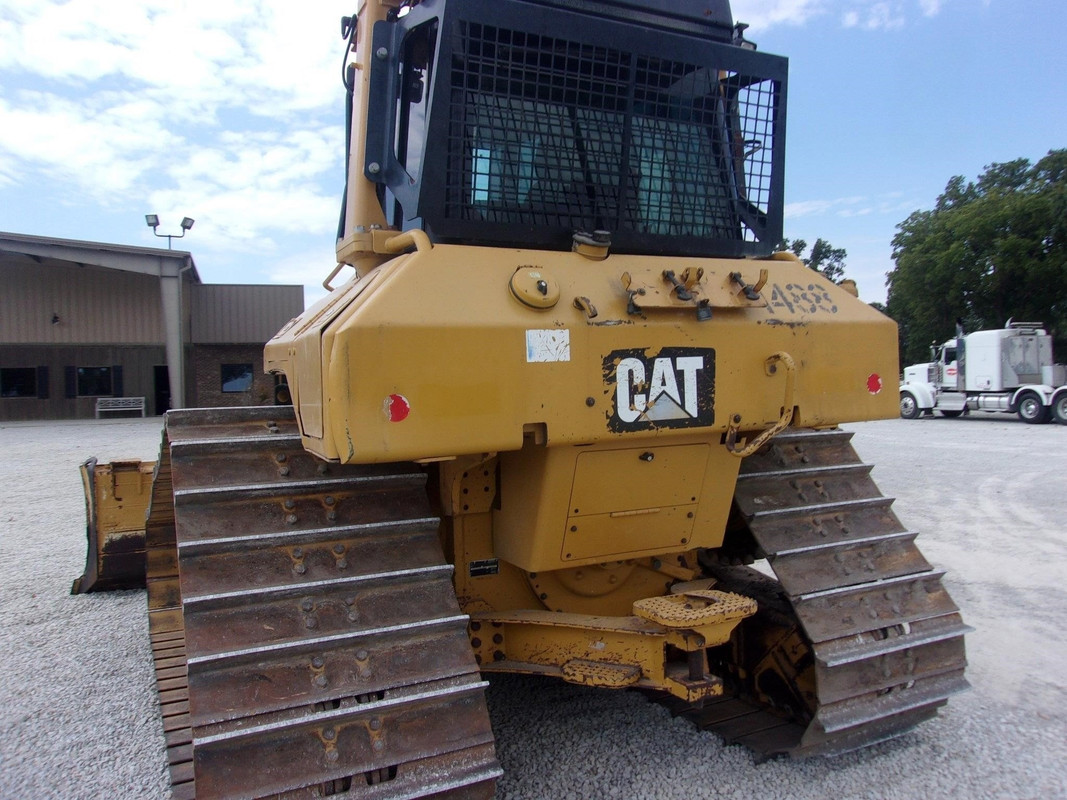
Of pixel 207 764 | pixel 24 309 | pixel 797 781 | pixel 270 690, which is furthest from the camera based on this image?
pixel 24 309

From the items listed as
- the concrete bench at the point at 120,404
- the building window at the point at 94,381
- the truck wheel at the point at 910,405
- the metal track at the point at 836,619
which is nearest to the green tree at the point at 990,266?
the truck wheel at the point at 910,405

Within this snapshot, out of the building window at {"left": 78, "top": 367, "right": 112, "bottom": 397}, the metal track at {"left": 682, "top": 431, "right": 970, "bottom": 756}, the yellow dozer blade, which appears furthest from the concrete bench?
the metal track at {"left": 682, "top": 431, "right": 970, "bottom": 756}

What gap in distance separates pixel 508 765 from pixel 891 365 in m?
2.19

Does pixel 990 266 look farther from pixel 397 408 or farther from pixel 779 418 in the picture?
pixel 397 408

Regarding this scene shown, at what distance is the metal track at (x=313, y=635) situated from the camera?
7.49 feet

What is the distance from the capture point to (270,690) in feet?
7.71

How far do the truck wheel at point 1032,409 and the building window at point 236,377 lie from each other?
2261cm

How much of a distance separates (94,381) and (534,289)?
94.2 ft

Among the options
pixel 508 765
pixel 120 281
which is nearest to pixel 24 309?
pixel 120 281

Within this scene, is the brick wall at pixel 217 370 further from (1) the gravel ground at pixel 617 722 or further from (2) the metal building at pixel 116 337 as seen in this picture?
(1) the gravel ground at pixel 617 722

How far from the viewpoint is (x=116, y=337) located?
25766 mm

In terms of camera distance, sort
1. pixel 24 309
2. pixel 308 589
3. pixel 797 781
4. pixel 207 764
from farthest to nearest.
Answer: pixel 24 309 → pixel 797 781 → pixel 308 589 → pixel 207 764

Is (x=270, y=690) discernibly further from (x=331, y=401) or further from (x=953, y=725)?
(x=953, y=725)

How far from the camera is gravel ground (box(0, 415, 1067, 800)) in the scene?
10.3 ft
